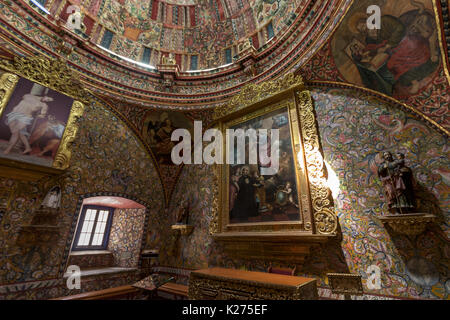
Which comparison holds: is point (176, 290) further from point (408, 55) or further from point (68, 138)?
point (408, 55)

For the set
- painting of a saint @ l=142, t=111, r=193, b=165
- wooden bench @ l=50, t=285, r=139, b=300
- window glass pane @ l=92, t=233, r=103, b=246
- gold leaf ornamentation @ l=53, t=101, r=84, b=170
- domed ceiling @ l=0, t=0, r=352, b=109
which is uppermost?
domed ceiling @ l=0, t=0, r=352, b=109

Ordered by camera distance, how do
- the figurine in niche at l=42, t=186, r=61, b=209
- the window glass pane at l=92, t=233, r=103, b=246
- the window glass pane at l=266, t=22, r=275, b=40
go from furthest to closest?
the window glass pane at l=92, t=233, r=103, b=246 < the window glass pane at l=266, t=22, r=275, b=40 < the figurine in niche at l=42, t=186, r=61, b=209

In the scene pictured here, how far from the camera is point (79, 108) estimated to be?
19.4 feet

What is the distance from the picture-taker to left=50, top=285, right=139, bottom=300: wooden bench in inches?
197

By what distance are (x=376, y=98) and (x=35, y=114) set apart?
7882 mm

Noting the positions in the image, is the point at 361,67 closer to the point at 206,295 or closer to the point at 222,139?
the point at 222,139

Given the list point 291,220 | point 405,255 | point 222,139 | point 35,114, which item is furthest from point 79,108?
point 405,255

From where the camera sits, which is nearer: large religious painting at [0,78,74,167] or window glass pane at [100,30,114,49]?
large religious painting at [0,78,74,167]

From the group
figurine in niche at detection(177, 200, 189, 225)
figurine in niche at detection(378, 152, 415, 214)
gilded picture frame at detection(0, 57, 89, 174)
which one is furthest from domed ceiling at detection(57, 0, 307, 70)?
figurine in niche at detection(177, 200, 189, 225)

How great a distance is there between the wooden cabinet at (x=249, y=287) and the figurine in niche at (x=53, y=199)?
13.4ft

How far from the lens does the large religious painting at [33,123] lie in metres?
4.62

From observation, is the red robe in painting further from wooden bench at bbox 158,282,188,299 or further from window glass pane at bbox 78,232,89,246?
window glass pane at bbox 78,232,89,246

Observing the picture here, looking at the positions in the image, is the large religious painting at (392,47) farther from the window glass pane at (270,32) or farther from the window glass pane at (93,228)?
the window glass pane at (93,228)

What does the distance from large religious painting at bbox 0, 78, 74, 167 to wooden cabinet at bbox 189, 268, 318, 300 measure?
4.75 meters
